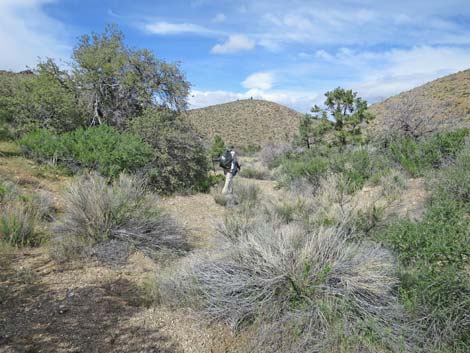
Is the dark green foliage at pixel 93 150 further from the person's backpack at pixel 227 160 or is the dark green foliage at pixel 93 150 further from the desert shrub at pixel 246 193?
the desert shrub at pixel 246 193

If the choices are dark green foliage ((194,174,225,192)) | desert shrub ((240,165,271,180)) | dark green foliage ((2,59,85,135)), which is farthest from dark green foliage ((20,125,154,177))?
desert shrub ((240,165,271,180))

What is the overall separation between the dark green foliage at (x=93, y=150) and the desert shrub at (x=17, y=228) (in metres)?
3.80

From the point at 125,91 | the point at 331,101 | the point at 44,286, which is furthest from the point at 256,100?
the point at 44,286

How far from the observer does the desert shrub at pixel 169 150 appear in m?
10.5

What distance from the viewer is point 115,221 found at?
5.59 metres

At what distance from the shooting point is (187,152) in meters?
11.3

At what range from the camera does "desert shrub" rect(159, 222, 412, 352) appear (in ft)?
10.2

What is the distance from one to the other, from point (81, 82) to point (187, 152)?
198 inches

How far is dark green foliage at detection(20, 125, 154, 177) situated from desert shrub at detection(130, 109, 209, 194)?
496 millimetres

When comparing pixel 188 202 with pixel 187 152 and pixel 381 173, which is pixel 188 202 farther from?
pixel 381 173

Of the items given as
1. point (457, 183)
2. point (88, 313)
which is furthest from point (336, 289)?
point (457, 183)

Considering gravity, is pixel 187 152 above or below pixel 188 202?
above

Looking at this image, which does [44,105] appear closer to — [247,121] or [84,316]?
[84,316]

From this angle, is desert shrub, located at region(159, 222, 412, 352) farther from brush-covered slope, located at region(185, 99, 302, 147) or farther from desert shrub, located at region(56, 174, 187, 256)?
brush-covered slope, located at region(185, 99, 302, 147)
